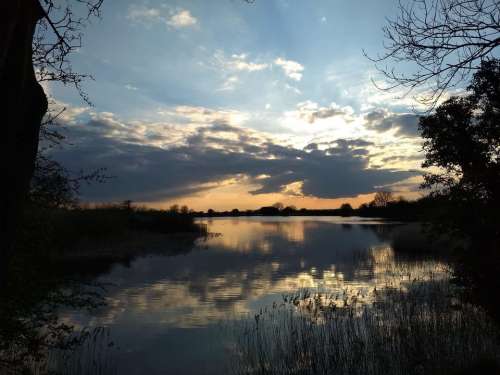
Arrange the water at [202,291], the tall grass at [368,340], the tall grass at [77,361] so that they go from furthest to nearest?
the water at [202,291] → the tall grass at [368,340] → the tall grass at [77,361]

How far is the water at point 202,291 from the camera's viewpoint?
38.5 ft

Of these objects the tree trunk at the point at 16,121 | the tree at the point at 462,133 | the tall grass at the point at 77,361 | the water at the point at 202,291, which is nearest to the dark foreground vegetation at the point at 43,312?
the tall grass at the point at 77,361

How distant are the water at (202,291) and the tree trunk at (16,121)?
7921 mm

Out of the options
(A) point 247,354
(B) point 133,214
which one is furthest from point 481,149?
(B) point 133,214

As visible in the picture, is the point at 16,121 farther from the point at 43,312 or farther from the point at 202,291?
the point at 202,291

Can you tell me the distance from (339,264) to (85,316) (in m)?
19.6

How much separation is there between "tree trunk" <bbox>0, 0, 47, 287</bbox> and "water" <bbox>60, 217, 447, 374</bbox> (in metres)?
7.92

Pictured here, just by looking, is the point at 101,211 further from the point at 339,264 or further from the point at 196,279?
the point at 339,264

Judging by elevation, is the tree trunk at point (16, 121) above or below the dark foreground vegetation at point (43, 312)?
above

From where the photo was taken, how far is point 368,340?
1166cm

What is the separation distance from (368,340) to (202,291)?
36.4ft

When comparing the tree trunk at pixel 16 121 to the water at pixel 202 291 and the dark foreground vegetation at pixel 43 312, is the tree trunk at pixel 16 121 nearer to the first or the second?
the dark foreground vegetation at pixel 43 312

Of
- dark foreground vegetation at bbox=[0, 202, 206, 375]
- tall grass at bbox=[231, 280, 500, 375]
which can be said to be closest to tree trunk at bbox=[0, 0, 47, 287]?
dark foreground vegetation at bbox=[0, 202, 206, 375]

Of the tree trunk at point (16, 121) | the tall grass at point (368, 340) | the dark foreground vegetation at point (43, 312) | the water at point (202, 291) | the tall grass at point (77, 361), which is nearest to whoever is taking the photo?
the tree trunk at point (16, 121)
